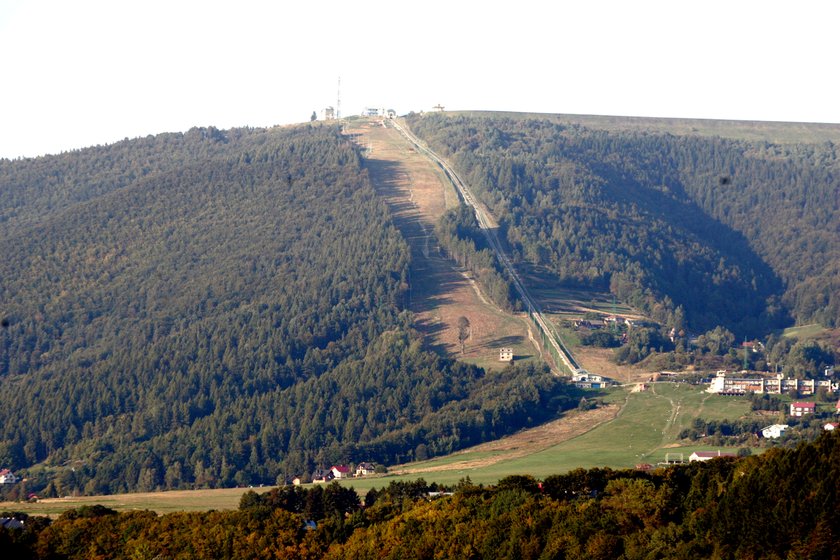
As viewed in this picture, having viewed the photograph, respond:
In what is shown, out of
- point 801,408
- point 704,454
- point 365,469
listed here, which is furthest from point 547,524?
point 801,408

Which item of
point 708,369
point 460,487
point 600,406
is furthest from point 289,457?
point 708,369

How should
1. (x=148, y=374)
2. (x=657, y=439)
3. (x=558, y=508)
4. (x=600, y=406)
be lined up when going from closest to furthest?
(x=558, y=508) < (x=657, y=439) < (x=600, y=406) < (x=148, y=374)

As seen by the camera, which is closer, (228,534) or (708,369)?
(228,534)

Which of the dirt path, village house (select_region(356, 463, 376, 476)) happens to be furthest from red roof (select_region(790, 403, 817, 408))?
village house (select_region(356, 463, 376, 476))

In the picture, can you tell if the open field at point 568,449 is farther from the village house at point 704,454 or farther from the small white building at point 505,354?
the small white building at point 505,354

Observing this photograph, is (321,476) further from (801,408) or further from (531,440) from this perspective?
(801,408)

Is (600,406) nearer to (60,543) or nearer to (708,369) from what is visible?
(708,369)

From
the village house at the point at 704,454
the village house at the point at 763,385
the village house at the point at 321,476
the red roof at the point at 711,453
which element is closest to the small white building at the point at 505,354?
the village house at the point at 763,385

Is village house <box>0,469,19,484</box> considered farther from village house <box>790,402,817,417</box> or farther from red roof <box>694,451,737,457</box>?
village house <box>790,402,817,417</box>
